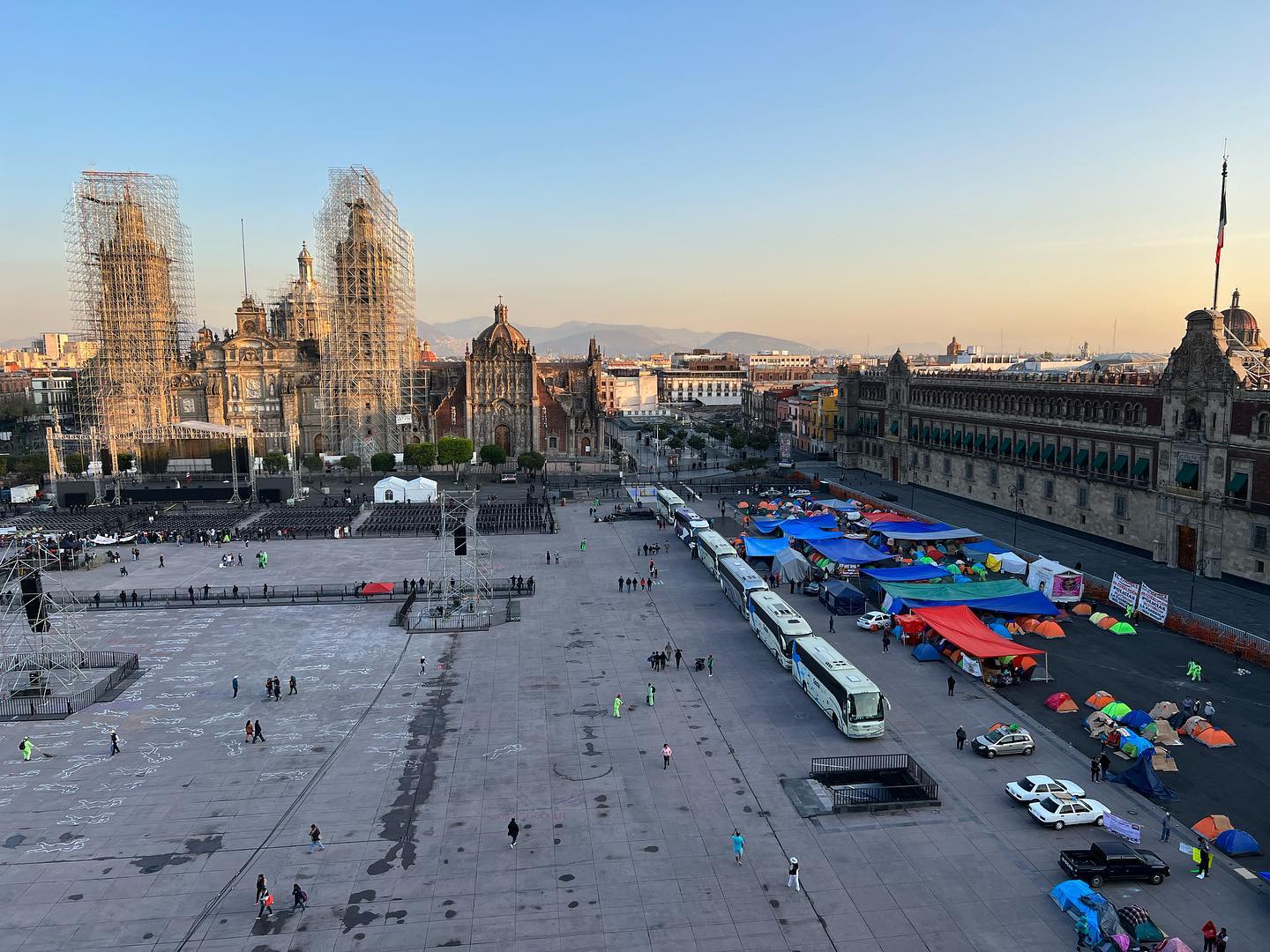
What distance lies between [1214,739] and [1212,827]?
6.89 meters

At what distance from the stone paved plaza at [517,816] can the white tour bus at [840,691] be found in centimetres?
72

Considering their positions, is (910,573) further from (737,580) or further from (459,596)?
(459,596)

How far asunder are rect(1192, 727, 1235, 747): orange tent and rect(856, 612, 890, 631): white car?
1536cm

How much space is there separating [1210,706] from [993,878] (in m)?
15.9

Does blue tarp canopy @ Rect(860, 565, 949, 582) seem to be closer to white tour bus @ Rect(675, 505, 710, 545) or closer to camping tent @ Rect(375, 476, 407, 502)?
white tour bus @ Rect(675, 505, 710, 545)

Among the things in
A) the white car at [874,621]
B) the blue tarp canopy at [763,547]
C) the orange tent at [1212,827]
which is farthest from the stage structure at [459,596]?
the orange tent at [1212,827]

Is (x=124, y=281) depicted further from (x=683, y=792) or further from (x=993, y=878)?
(x=993, y=878)

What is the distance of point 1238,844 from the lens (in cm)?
2277

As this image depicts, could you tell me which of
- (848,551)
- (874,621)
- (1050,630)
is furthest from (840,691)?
(848,551)

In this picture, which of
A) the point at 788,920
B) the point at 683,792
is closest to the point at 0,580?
the point at 683,792

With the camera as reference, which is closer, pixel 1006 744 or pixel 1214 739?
pixel 1006 744

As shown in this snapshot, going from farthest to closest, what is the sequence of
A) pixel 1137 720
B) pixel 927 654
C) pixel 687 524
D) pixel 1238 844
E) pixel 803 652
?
pixel 687 524, pixel 927 654, pixel 803 652, pixel 1137 720, pixel 1238 844

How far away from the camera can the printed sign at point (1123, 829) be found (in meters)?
23.6

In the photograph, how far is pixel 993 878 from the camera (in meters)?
22.1
